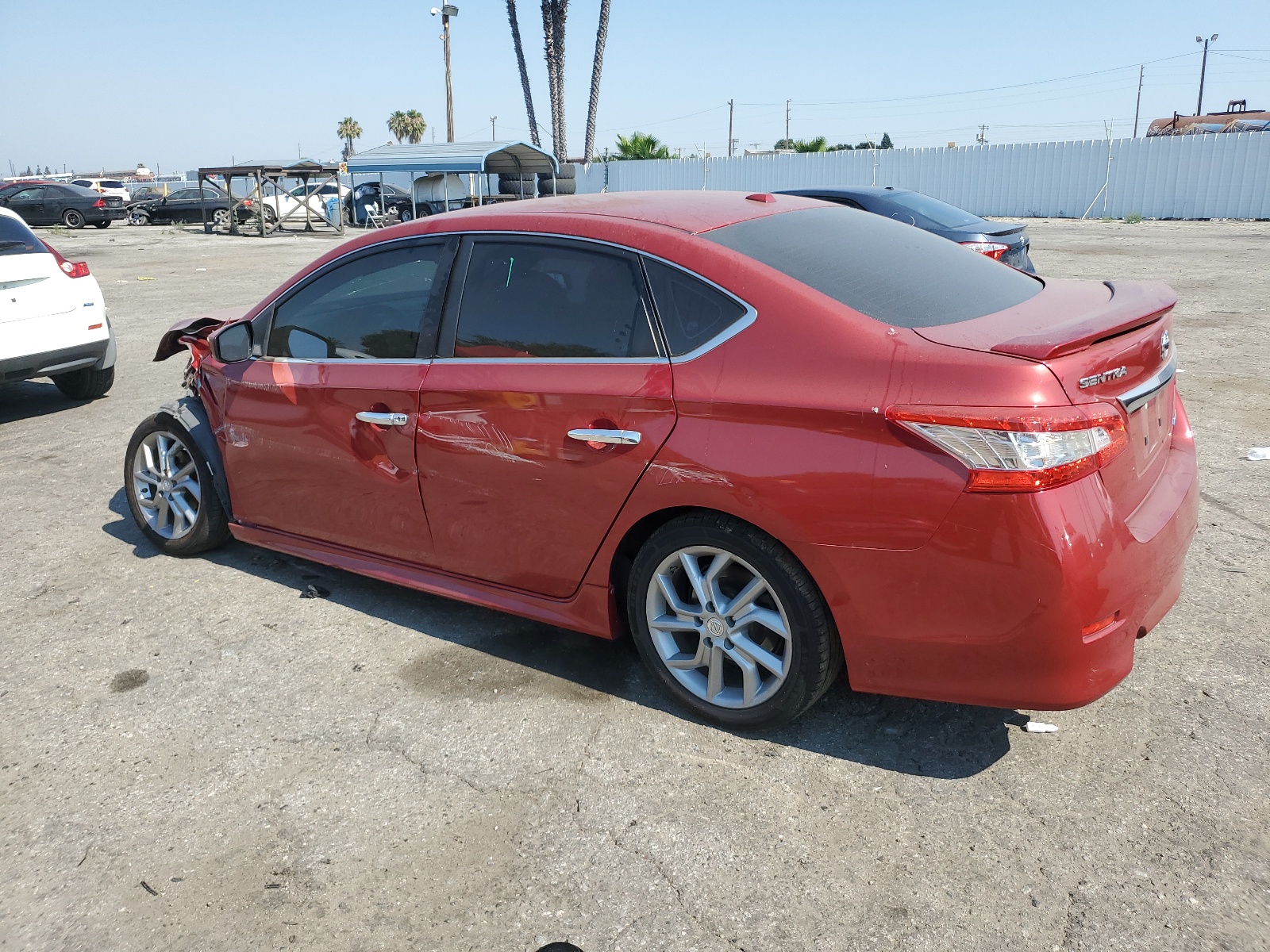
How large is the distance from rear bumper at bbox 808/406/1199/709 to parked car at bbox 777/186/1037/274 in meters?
7.19

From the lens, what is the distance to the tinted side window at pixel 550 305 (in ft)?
10.5

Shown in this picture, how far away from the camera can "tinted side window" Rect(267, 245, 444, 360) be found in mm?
3721

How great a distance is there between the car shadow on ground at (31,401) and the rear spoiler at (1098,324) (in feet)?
25.0

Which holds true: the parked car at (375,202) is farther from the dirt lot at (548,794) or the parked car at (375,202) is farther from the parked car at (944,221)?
the dirt lot at (548,794)

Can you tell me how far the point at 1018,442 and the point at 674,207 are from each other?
1.53 meters

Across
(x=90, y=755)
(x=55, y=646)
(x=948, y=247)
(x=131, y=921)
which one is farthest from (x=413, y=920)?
(x=948, y=247)

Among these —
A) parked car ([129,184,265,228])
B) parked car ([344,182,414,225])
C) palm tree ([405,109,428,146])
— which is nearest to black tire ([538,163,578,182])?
parked car ([344,182,414,225])

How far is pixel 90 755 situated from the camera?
322 centimetres

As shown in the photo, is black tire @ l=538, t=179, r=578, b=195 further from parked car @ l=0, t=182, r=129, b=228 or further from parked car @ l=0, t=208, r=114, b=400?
parked car @ l=0, t=208, r=114, b=400

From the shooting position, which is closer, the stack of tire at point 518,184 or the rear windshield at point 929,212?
the rear windshield at point 929,212

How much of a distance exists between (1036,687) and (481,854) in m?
1.54

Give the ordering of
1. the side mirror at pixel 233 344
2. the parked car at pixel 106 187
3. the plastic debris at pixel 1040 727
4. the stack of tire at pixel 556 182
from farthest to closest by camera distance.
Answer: the parked car at pixel 106 187 < the stack of tire at pixel 556 182 < the side mirror at pixel 233 344 < the plastic debris at pixel 1040 727

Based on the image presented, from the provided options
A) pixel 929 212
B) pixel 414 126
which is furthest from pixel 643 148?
pixel 414 126

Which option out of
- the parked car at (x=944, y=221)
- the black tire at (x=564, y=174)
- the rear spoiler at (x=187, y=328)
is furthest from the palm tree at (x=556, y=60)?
the rear spoiler at (x=187, y=328)
